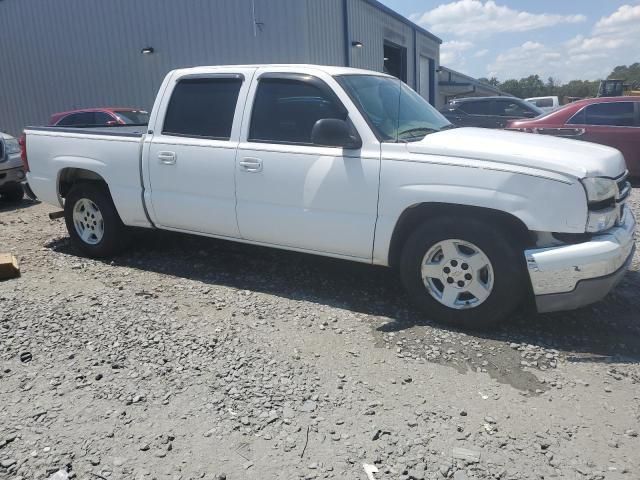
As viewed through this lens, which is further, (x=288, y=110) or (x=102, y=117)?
(x=102, y=117)

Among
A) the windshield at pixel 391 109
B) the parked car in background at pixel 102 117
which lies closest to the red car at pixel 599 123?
the windshield at pixel 391 109

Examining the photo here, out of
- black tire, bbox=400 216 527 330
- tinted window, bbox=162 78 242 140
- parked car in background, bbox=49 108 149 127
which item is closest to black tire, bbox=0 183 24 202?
parked car in background, bbox=49 108 149 127

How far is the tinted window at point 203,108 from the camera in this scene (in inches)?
192

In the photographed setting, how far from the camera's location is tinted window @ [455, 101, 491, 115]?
13.0 metres

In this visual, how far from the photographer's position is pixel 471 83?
38.1 metres

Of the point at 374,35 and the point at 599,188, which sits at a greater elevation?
the point at 374,35

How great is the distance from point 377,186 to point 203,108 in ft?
6.37

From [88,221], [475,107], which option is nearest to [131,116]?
[88,221]

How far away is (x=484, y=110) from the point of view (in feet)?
42.7

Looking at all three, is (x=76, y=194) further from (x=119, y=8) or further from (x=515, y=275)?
(x=119, y=8)

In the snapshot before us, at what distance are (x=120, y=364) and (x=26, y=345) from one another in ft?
2.75

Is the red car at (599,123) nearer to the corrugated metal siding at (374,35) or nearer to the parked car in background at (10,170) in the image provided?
the corrugated metal siding at (374,35)

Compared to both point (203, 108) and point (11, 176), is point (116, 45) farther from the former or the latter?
point (203, 108)

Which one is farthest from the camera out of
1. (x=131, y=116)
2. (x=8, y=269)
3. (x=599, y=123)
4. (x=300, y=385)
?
(x=131, y=116)
